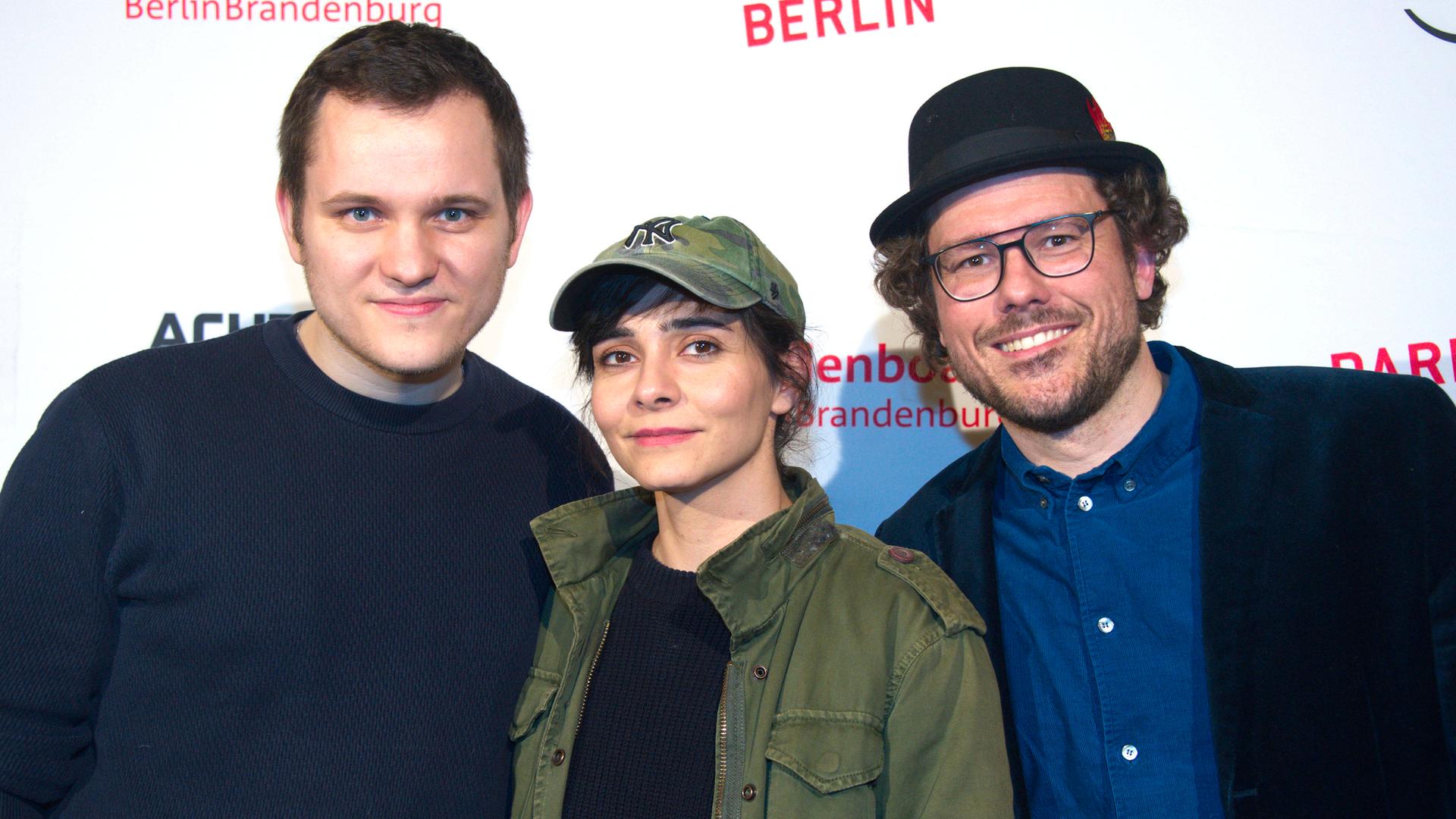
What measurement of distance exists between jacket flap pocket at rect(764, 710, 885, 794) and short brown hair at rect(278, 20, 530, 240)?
3.36 feet

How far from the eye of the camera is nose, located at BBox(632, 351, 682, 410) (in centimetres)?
159

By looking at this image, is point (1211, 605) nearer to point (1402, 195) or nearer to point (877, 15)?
point (1402, 195)

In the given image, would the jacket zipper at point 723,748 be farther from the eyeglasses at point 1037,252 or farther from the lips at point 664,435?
the eyeglasses at point 1037,252

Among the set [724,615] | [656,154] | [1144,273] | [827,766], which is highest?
[656,154]

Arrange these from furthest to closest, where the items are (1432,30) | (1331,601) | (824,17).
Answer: (824,17), (1432,30), (1331,601)

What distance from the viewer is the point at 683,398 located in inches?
63.2

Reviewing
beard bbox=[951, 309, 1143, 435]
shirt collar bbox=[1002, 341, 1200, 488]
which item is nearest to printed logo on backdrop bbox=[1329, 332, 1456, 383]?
shirt collar bbox=[1002, 341, 1200, 488]

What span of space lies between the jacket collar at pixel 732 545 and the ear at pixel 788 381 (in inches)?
4.9

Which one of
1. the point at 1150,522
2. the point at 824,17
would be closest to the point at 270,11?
the point at 824,17

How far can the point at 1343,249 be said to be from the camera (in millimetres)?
2443

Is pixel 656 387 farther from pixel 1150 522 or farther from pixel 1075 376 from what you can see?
pixel 1150 522

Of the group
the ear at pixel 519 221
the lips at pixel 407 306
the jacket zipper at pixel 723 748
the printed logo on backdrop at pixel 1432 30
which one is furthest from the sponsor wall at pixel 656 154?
the jacket zipper at pixel 723 748

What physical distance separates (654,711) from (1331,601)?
44.4 inches

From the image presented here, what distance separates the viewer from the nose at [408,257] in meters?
1.63
